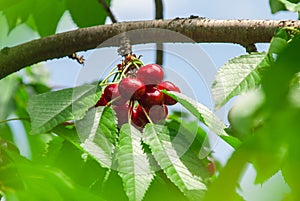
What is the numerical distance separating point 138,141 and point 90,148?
3.5 inches

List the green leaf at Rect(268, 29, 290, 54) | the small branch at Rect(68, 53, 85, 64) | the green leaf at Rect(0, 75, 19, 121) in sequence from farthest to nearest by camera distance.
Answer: the green leaf at Rect(0, 75, 19, 121), the small branch at Rect(68, 53, 85, 64), the green leaf at Rect(268, 29, 290, 54)

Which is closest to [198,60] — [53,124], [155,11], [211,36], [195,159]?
[211,36]

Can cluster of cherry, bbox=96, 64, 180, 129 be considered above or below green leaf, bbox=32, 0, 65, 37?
below

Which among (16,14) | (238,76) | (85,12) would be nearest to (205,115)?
(238,76)

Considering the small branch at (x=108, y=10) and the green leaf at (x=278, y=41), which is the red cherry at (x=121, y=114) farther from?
the small branch at (x=108, y=10)

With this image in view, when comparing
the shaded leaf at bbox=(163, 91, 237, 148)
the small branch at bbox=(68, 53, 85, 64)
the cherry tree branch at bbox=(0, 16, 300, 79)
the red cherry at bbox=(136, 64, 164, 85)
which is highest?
the cherry tree branch at bbox=(0, 16, 300, 79)

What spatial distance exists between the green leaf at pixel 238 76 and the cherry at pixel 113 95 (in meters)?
0.30

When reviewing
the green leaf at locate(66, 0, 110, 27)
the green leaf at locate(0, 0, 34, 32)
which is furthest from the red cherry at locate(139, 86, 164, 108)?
the green leaf at locate(0, 0, 34, 32)

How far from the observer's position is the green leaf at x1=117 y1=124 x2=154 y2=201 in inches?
37.4

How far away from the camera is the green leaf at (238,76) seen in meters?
0.88

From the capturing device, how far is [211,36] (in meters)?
1.26

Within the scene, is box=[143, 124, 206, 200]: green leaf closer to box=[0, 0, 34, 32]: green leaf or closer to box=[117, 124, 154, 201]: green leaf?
box=[117, 124, 154, 201]: green leaf

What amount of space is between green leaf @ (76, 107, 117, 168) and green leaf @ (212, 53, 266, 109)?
246mm

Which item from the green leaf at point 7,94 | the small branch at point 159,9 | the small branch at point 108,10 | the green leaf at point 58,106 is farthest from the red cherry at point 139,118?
the green leaf at point 7,94
